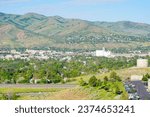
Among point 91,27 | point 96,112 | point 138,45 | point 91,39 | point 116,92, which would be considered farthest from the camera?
point 91,27

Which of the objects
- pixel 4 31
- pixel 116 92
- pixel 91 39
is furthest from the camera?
pixel 4 31

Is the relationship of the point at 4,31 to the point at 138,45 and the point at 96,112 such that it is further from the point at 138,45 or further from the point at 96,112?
the point at 96,112

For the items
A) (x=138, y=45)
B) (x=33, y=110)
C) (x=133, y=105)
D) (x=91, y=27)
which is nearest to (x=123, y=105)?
(x=133, y=105)

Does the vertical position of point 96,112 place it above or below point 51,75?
above

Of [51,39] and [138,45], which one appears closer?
[138,45]

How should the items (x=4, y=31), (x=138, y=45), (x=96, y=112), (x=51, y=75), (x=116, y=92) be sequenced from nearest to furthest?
(x=96, y=112) < (x=116, y=92) < (x=51, y=75) < (x=138, y=45) < (x=4, y=31)

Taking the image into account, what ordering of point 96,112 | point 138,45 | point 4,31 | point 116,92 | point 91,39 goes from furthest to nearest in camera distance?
point 4,31 < point 91,39 < point 138,45 < point 116,92 < point 96,112

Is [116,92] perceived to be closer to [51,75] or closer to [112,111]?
[112,111]

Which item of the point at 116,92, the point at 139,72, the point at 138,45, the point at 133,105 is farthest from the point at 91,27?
the point at 133,105

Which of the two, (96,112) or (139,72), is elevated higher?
(96,112)
